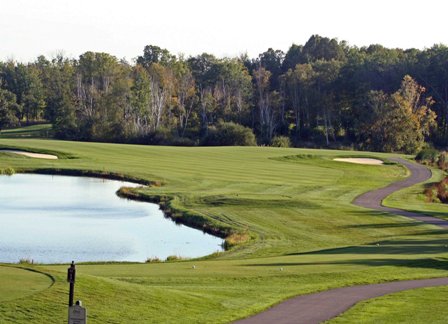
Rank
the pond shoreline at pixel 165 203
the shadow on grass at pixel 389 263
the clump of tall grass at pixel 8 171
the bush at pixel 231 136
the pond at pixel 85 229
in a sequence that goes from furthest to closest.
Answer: the bush at pixel 231 136 → the clump of tall grass at pixel 8 171 → the pond shoreline at pixel 165 203 → the pond at pixel 85 229 → the shadow on grass at pixel 389 263

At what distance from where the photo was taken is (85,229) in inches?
1806

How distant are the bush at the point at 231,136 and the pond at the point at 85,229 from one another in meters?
50.8

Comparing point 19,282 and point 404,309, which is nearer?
point 19,282

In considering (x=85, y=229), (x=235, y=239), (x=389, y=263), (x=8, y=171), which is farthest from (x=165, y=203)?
(x=389, y=263)

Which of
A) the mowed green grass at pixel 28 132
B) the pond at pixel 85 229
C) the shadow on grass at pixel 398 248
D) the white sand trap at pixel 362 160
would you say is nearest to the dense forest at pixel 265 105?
the mowed green grass at pixel 28 132

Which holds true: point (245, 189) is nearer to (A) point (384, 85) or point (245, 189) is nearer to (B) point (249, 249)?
(B) point (249, 249)

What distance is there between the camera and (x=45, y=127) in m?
144

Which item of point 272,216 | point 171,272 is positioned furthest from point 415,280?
point 272,216

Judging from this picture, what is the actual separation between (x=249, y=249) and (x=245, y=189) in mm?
24828

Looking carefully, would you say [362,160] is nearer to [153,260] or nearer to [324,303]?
[153,260]

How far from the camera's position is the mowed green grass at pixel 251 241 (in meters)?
21.6

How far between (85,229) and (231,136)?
2821 inches

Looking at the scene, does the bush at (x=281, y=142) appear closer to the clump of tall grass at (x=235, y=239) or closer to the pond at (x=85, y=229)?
the pond at (x=85, y=229)

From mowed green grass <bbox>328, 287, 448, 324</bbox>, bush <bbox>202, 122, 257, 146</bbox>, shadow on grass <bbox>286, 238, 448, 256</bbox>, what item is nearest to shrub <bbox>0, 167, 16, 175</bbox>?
Answer: bush <bbox>202, 122, 257, 146</bbox>
